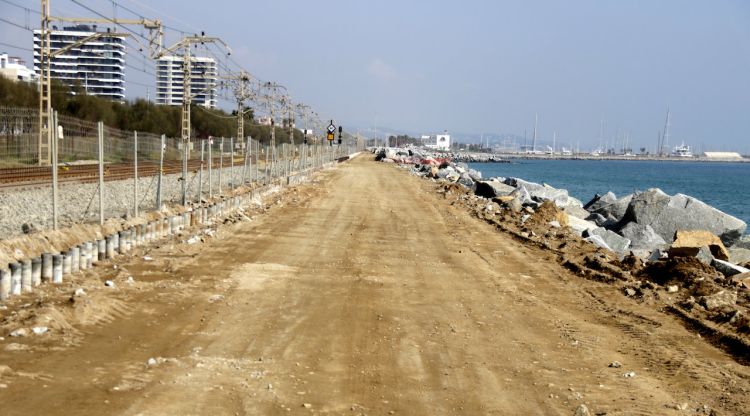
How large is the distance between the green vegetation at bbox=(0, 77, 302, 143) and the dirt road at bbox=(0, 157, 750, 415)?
41.9 meters

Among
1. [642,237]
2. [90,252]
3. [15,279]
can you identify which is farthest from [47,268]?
[642,237]

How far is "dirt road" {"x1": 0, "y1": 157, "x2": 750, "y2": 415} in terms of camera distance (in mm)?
6434

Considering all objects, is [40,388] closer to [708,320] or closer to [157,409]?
[157,409]

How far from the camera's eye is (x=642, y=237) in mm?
23203

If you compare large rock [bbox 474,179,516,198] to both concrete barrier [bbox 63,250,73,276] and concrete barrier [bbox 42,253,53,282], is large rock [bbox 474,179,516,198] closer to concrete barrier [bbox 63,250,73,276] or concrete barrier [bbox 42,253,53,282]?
concrete barrier [bbox 63,250,73,276]

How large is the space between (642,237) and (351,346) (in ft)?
57.2

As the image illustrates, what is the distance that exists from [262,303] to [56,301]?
2640mm

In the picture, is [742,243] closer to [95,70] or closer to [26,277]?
[26,277]

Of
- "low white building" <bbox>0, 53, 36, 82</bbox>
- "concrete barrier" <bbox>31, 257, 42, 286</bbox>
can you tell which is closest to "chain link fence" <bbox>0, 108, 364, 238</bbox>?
"concrete barrier" <bbox>31, 257, 42, 286</bbox>

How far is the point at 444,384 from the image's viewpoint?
7051 mm

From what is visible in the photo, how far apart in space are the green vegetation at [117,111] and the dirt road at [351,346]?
41.9 m

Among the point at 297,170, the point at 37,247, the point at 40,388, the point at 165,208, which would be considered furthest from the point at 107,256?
the point at 297,170

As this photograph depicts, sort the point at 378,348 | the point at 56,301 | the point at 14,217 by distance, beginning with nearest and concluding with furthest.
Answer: the point at 378,348 < the point at 56,301 < the point at 14,217

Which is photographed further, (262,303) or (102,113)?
(102,113)
